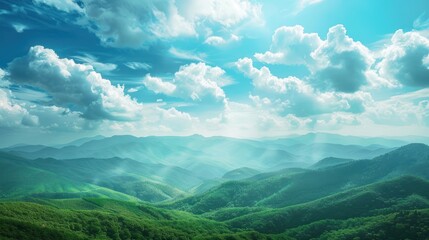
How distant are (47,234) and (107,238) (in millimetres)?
43876

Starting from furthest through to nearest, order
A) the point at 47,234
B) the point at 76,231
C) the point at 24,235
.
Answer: the point at 76,231
the point at 47,234
the point at 24,235

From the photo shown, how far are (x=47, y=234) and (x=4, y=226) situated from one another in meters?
20.7

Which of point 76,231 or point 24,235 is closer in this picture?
point 24,235

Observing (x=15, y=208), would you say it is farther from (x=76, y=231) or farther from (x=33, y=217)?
(x=76, y=231)

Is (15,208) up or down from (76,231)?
up

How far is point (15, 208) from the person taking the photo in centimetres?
19475

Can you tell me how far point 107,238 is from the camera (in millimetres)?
194875

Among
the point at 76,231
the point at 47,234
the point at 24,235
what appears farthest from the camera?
the point at 76,231

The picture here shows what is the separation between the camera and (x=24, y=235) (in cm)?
14662

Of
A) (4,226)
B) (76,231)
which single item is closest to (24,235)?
(4,226)

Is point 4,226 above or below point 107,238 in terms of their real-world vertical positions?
above

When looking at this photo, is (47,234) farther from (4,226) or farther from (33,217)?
(33,217)

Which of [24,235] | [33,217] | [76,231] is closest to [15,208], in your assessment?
[33,217]

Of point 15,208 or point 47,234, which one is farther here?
point 15,208
